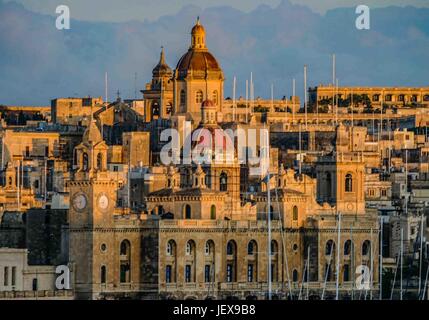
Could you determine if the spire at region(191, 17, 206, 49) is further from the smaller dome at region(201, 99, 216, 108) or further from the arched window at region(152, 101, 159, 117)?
the arched window at region(152, 101, 159, 117)

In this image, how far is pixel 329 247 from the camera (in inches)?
3049

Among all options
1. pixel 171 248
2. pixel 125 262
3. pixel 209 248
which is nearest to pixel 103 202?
pixel 125 262

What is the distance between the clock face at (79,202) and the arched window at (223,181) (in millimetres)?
13293

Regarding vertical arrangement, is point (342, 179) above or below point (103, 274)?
above

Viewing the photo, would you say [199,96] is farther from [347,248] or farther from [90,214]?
[90,214]

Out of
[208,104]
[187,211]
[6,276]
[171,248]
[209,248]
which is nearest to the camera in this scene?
[6,276]

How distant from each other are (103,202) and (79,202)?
691 mm

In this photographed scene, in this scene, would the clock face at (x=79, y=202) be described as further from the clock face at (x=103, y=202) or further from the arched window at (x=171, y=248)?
the arched window at (x=171, y=248)

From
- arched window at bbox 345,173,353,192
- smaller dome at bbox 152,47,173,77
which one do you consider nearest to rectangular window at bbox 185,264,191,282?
arched window at bbox 345,173,353,192

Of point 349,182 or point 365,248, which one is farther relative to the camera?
point 349,182

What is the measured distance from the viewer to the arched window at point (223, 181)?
86731mm

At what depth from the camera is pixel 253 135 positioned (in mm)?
100125

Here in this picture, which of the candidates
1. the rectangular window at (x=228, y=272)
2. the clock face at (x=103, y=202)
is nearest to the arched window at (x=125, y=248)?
the clock face at (x=103, y=202)

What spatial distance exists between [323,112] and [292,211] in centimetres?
4871
